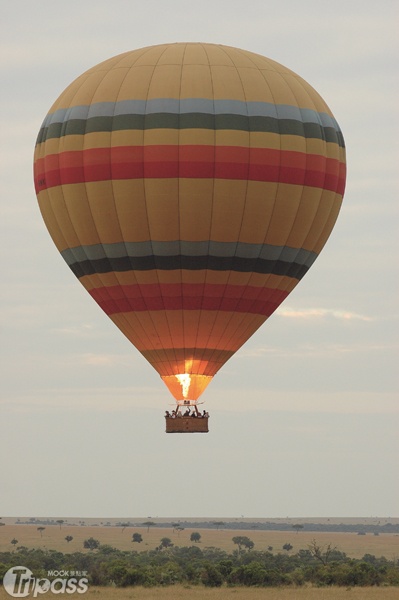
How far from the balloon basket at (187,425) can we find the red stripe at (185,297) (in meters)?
3.56

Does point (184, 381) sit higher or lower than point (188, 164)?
lower

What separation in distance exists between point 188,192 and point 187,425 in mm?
7426

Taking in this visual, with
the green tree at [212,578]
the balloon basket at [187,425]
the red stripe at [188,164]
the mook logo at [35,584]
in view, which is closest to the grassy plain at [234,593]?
the mook logo at [35,584]

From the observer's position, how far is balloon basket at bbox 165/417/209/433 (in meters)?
36.0

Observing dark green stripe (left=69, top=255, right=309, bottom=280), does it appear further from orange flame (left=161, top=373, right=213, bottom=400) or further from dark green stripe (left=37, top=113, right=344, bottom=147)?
dark green stripe (left=37, top=113, right=344, bottom=147)

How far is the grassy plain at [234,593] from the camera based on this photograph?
157 feet

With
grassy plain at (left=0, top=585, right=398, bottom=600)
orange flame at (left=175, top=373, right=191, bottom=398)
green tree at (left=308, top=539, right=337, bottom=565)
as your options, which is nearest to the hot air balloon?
orange flame at (left=175, top=373, right=191, bottom=398)

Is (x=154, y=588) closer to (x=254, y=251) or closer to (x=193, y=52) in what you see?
(x=254, y=251)

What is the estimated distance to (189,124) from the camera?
114 feet

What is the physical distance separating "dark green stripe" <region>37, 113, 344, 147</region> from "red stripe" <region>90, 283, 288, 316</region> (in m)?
5.07

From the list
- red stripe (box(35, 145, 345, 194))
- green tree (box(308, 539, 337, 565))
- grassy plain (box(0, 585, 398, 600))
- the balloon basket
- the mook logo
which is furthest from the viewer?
green tree (box(308, 539, 337, 565))

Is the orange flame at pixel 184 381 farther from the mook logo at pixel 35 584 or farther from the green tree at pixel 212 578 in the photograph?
the green tree at pixel 212 578

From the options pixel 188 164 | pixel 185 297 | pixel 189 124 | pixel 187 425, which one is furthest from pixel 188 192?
pixel 187 425

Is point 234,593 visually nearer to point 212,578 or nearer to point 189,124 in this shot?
point 212,578
